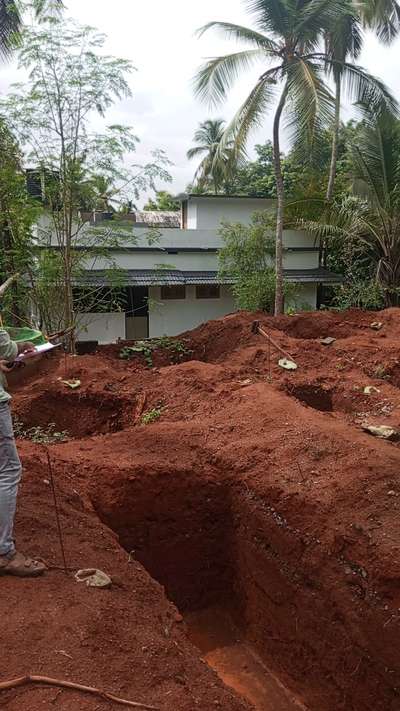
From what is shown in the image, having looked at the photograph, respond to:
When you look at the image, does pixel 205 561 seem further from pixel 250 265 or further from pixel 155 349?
pixel 250 265

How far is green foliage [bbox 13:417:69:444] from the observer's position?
8.00 meters

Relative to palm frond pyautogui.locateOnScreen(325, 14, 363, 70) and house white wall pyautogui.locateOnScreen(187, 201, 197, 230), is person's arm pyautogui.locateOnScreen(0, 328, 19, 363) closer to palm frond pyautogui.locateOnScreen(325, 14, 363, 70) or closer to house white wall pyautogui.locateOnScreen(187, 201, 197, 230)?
palm frond pyautogui.locateOnScreen(325, 14, 363, 70)

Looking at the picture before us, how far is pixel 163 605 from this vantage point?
4445 millimetres

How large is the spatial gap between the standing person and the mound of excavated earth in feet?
0.38

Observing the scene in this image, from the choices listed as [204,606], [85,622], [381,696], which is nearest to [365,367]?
[204,606]

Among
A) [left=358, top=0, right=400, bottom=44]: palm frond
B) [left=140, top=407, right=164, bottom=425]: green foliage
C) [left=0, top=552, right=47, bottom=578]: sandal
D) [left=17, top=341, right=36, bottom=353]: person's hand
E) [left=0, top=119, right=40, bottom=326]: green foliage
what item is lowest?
[left=140, top=407, right=164, bottom=425]: green foliage

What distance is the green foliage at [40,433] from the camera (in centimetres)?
800

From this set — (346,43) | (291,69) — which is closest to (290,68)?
(291,69)

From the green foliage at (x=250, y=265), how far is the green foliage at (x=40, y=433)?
874cm

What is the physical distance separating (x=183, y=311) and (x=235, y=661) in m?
12.7

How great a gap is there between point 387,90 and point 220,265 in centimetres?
635

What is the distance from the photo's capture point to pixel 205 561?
6547 millimetres

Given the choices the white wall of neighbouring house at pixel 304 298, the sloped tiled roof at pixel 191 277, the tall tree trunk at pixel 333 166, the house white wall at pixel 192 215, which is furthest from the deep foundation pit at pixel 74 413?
the house white wall at pixel 192 215

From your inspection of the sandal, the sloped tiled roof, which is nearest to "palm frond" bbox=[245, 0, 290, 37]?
the sloped tiled roof
